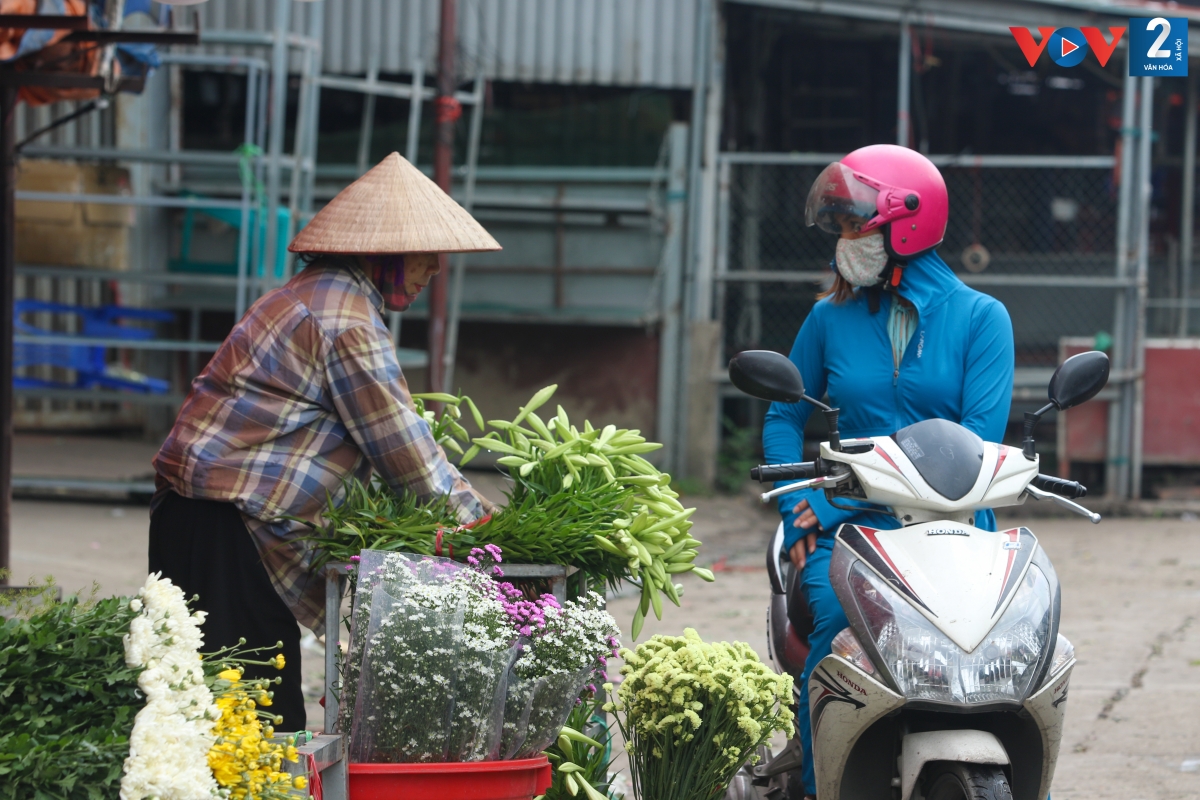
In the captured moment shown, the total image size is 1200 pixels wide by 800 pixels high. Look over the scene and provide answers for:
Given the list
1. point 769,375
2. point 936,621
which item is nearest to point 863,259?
point 769,375

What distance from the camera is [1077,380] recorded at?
3.04 meters

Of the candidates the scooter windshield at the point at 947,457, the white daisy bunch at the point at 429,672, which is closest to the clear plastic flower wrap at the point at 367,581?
the white daisy bunch at the point at 429,672

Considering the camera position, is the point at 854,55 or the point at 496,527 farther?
the point at 854,55

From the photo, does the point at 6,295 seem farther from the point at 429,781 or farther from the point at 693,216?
the point at 693,216

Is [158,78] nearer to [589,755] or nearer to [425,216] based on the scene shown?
[425,216]

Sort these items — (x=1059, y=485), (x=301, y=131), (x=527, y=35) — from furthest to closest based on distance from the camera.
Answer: (x=527, y=35) < (x=301, y=131) < (x=1059, y=485)

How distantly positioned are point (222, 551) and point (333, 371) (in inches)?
21.2

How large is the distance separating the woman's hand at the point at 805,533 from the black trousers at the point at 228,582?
1308 mm

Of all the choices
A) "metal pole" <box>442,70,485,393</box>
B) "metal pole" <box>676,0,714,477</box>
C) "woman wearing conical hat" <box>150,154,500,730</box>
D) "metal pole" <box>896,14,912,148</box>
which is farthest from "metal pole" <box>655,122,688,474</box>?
"woman wearing conical hat" <box>150,154,500,730</box>

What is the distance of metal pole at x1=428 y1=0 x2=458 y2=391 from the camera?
25.9 ft

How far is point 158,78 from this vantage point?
1134 cm

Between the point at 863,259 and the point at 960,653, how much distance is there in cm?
107

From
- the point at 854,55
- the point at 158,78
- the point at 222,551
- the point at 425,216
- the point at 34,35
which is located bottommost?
the point at 222,551

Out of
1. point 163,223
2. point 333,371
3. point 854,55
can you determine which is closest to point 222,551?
point 333,371
